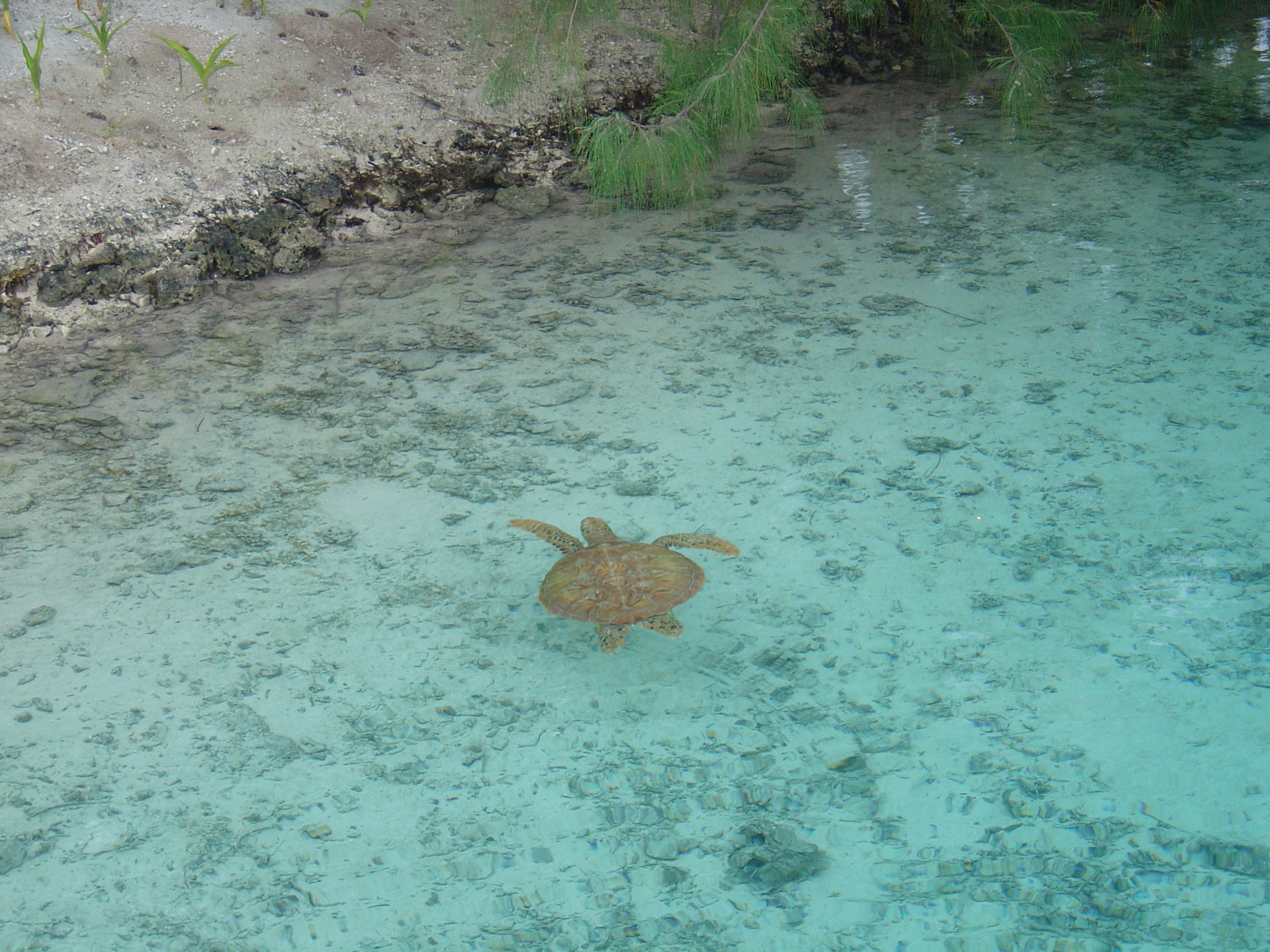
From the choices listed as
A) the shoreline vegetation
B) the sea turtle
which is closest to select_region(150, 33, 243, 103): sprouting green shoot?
the shoreline vegetation

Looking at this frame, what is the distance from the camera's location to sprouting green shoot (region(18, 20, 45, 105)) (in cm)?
278

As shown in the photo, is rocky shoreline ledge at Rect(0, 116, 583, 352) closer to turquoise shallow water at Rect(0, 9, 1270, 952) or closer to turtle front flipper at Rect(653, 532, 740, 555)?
turquoise shallow water at Rect(0, 9, 1270, 952)

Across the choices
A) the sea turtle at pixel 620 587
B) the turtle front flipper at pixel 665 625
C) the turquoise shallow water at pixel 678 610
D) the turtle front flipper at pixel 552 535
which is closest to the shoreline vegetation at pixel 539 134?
the turquoise shallow water at pixel 678 610

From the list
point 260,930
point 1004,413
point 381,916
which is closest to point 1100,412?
point 1004,413

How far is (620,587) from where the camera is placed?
156cm

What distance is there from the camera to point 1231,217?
9.74 ft

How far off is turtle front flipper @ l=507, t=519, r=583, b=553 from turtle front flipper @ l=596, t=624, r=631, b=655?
19 cm

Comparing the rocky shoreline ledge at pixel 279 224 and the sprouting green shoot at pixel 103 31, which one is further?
the sprouting green shoot at pixel 103 31

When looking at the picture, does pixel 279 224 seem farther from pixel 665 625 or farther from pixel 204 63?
pixel 665 625

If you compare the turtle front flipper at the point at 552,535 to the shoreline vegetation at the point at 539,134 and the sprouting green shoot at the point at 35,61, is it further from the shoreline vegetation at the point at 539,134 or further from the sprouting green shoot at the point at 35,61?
the sprouting green shoot at the point at 35,61

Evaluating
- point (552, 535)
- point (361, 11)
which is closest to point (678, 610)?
point (552, 535)

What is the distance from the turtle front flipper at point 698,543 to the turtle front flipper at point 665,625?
202 mm

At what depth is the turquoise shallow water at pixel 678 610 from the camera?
1.26 meters

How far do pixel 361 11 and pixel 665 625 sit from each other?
3.01 metres
